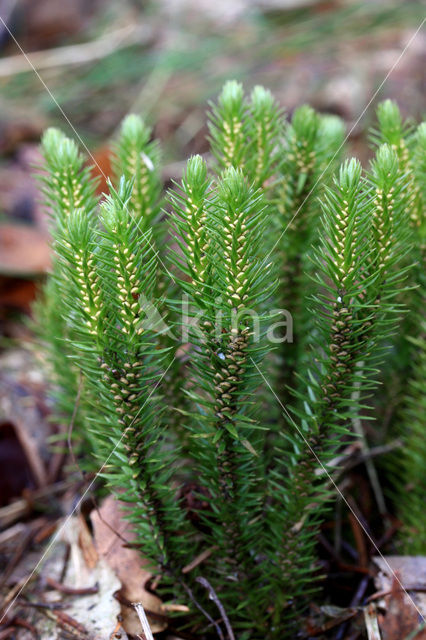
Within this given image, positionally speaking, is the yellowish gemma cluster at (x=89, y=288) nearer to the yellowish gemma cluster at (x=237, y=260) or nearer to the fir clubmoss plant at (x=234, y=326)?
the fir clubmoss plant at (x=234, y=326)

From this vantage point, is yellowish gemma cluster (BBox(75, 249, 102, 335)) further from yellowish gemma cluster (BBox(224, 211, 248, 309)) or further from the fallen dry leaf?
the fallen dry leaf

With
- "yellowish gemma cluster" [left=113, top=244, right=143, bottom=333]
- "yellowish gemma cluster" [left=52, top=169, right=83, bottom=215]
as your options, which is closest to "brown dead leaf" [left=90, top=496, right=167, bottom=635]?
"yellowish gemma cluster" [left=113, top=244, right=143, bottom=333]

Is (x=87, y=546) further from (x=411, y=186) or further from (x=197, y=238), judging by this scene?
(x=411, y=186)

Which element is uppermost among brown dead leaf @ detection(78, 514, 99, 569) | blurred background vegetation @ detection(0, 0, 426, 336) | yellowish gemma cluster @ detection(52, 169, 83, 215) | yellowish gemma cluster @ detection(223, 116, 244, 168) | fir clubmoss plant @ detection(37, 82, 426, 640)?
blurred background vegetation @ detection(0, 0, 426, 336)

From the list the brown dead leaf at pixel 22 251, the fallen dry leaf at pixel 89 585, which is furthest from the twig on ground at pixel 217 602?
the brown dead leaf at pixel 22 251

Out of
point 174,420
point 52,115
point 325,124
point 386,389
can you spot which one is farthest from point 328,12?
point 174,420
